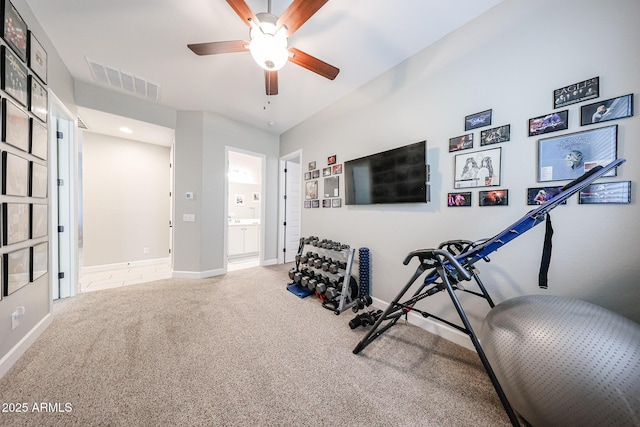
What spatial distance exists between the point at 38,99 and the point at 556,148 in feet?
14.8

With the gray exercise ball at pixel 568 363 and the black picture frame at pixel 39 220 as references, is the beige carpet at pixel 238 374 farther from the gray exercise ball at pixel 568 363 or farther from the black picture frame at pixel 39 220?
the black picture frame at pixel 39 220

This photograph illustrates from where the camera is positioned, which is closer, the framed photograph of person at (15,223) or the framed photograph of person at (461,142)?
the framed photograph of person at (15,223)

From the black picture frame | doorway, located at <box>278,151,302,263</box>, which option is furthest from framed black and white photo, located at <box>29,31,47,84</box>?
doorway, located at <box>278,151,302,263</box>

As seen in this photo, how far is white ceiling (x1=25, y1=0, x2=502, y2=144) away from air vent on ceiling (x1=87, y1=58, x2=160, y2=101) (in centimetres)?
9

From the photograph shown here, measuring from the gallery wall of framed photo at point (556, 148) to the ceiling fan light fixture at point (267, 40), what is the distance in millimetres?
1761

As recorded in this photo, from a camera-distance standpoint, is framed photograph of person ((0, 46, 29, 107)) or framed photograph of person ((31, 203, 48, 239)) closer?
framed photograph of person ((0, 46, 29, 107))

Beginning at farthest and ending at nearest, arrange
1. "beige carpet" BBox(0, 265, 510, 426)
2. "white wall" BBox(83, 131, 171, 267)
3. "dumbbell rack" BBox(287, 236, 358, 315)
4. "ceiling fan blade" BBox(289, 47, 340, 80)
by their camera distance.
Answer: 1. "white wall" BBox(83, 131, 171, 267)
2. "dumbbell rack" BBox(287, 236, 358, 315)
3. "ceiling fan blade" BBox(289, 47, 340, 80)
4. "beige carpet" BBox(0, 265, 510, 426)

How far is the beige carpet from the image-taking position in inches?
47.4

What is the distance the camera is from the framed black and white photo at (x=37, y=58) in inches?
71.8

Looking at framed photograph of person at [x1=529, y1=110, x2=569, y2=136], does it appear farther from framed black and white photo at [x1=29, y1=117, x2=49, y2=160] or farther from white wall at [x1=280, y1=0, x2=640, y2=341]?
framed black and white photo at [x1=29, y1=117, x2=49, y2=160]

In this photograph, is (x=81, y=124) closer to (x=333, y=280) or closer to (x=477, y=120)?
(x=333, y=280)

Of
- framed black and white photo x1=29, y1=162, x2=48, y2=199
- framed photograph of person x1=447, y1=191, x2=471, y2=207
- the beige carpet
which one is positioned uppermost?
framed black and white photo x1=29, y1=162, x2=48, y2=199

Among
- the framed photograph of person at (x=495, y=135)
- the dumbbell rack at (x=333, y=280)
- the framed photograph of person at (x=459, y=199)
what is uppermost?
the framed photograph of person at (x=495, y=135)

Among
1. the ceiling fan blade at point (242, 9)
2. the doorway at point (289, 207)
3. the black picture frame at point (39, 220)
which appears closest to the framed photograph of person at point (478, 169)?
the ceiling fan blade at point (242, 9)
